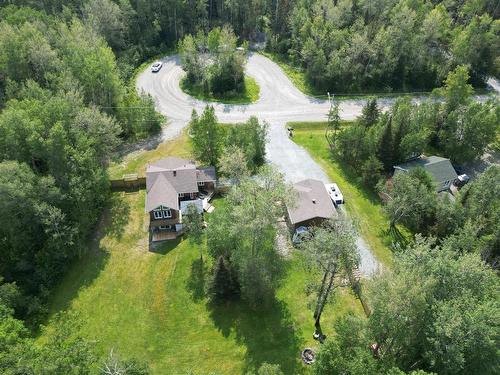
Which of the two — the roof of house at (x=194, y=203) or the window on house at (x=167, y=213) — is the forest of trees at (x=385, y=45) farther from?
the window on house at (x=167, y=213)

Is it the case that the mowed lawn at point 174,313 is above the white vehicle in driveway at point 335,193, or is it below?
below

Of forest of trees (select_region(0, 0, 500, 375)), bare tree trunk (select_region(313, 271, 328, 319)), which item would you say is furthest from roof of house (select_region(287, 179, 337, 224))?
bare tree trunk (select_region(313, 271, 328, 319))

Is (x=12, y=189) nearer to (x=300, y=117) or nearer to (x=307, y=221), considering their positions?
(x=307, y=221)

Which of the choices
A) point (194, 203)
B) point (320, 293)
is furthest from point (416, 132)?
point (194, 203)

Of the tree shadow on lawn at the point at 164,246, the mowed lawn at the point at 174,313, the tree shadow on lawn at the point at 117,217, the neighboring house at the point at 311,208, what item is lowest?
the mowed lawn at the point at 174,313

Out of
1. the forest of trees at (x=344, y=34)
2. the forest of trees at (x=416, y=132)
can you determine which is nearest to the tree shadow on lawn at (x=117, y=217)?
the forest of trees at (x=416, y=132)

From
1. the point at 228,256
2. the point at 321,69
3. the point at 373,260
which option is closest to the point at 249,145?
the point at 228,256
